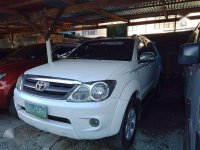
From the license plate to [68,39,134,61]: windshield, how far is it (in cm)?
151

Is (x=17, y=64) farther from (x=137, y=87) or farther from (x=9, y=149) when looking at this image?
(x=137, y=87)

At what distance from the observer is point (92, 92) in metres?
2.65

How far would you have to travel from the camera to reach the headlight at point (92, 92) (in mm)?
2631

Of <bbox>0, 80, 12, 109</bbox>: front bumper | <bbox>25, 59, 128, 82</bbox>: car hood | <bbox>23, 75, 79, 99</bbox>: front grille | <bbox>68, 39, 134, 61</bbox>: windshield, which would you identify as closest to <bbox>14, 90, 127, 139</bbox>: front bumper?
<bbox>23, 75, 79, 99</bbox>: front grille

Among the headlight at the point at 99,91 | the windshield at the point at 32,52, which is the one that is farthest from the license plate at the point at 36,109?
the windshield at the point at 32,52

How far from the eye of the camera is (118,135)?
112 inches

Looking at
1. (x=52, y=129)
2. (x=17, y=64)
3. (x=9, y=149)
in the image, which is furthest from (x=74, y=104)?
(x=17, y=64)

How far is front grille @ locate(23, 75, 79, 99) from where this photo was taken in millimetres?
2725

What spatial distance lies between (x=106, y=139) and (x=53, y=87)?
4.06 ft

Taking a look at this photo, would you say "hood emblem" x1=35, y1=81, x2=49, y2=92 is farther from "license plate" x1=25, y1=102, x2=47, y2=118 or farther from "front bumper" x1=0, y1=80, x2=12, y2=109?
"front bumper" x1=0, y1=80, x2=12, y2=109

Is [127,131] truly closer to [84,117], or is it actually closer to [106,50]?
[84,117]

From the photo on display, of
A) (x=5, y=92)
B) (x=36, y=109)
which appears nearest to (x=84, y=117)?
(x=36, y=109)

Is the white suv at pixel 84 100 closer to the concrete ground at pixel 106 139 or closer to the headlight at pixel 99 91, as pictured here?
the headlight at pixel 99 91

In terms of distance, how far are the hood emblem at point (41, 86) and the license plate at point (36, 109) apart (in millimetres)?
225
